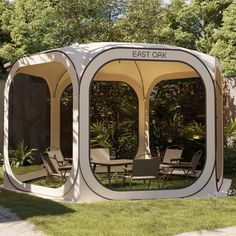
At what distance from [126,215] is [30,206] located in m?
2.05

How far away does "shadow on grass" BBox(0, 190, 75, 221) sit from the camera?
29.9ft

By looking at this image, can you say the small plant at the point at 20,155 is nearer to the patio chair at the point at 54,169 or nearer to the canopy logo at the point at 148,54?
the patio chair at the point at 54,169

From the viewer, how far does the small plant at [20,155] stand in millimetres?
17750

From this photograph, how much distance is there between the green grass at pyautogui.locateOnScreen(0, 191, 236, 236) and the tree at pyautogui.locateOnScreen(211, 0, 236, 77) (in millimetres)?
18359

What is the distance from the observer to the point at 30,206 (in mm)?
9828

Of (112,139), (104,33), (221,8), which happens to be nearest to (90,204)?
(112,139)

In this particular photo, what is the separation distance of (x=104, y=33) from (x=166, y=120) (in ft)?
15.1

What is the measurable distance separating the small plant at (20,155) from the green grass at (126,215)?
6.93 metres

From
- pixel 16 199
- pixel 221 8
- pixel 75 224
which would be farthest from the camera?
pixel 221 8

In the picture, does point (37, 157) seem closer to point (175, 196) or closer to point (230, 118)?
point (230, 118)

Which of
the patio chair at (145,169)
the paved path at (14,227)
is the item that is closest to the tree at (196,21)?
the patio chair at (145,169)

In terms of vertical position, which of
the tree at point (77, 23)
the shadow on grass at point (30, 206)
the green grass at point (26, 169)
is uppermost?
the tree at point (77, 23)

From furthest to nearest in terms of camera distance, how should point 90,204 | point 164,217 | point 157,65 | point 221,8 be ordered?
point 221,8 → point 157,65 → point 90,204 → point 164,217

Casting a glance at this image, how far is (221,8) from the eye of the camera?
32.8 m
